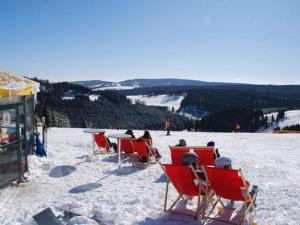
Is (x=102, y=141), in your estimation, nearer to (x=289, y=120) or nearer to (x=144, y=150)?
(x=144, y=150)

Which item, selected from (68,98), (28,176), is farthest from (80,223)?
(68,98)

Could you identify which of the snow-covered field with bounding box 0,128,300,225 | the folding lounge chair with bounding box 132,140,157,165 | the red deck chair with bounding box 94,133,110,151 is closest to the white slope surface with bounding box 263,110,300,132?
the red deck chair with bounding box 94,133,110,151

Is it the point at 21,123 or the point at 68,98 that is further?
the point at 68,98

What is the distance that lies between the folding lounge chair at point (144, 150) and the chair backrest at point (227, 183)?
4971 mm

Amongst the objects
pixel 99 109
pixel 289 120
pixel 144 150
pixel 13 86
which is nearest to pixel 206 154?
pixel 144 150

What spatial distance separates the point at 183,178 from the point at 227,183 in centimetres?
74

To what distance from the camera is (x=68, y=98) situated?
107312mm

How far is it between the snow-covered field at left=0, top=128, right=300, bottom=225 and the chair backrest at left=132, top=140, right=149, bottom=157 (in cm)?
48

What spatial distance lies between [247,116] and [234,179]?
10737cm

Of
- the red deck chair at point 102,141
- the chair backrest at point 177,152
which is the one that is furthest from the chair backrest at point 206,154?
the red deck chair at point 102,141

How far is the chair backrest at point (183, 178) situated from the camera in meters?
5.58

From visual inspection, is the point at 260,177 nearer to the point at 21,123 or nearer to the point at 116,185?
the point at 116,185

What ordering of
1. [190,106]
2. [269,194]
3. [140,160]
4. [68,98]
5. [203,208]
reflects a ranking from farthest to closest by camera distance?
[190,106] → [68,98] → [140,160] → [269,194] → [203,208]

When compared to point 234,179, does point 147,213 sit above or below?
below
